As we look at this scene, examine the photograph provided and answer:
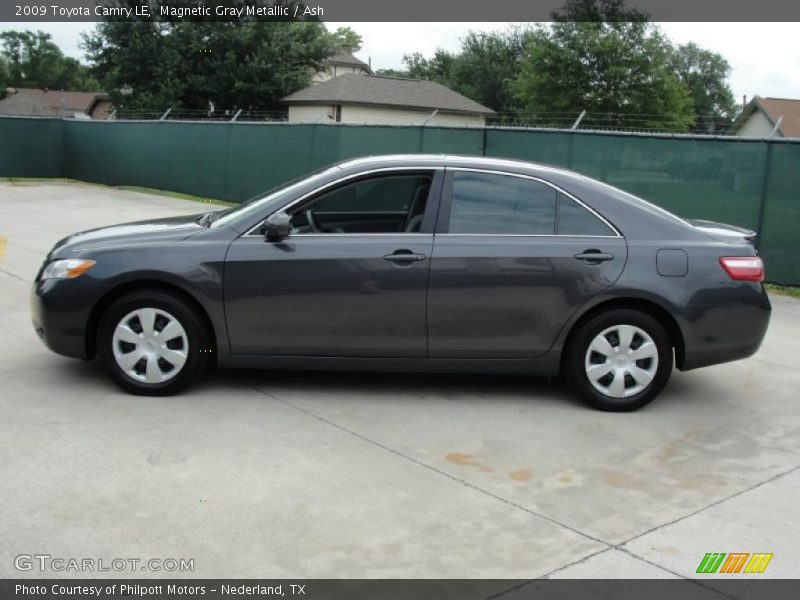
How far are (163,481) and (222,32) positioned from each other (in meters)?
41.2

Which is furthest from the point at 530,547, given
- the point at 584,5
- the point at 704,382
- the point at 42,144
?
the point at 584,5

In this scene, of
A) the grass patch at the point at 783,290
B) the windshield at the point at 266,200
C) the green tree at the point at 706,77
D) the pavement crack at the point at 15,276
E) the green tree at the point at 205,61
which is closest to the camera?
the windshield at the point at 266,200

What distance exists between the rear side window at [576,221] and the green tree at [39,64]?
4290 inches

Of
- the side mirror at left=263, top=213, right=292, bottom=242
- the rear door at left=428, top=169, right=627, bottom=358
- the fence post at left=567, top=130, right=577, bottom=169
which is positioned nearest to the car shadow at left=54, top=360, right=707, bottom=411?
the rear door at left=428, top=169, right=627, bottom=358

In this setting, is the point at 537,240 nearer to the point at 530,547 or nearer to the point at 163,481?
the point at 530,547

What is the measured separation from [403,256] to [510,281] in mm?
693

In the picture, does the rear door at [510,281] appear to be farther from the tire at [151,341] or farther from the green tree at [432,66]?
the green tree at [432,66]

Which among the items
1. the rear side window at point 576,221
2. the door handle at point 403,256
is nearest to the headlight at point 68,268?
the door handle at point 403,256

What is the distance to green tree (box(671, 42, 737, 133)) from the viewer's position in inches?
3728

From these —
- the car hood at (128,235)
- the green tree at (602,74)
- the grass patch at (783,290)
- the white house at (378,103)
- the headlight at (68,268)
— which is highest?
the green tree at (602,74)

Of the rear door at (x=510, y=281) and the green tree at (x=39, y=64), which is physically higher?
the green tree at (x=39, y=64)

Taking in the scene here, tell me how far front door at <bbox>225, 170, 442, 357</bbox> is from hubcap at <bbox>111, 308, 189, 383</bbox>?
1.14 ft

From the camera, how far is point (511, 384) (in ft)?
20.8

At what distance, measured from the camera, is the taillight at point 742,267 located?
5.74 meters
